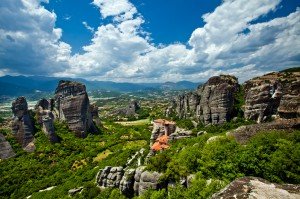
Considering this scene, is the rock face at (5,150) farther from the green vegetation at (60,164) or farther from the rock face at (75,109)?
the rock face at (75,109)

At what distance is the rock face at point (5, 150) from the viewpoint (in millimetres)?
83812

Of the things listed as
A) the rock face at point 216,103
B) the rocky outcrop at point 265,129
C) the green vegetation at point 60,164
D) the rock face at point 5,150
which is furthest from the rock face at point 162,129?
the rock face at point 5,150

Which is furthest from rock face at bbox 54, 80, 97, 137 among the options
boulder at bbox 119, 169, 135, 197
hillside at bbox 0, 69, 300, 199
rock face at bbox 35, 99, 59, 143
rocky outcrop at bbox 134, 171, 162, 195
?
rocky outcrop at bbox 134, 171, 162, 195

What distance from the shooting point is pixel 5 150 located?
84.9 m

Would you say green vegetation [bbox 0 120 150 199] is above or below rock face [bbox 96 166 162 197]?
below

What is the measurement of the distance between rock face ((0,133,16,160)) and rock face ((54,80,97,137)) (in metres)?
26.5

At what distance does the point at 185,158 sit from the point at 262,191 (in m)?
25.1

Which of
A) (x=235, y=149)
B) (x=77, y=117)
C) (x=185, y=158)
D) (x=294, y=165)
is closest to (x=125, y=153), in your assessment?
(x=77, y=117)

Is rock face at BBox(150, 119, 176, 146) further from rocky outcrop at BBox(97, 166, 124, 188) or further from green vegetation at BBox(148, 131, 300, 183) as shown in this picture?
green vegetation at BBox(148, 131, 300, 183)

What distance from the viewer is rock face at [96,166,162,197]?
3934 cm

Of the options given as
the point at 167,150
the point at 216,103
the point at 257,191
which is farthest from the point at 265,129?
the point at 216,103

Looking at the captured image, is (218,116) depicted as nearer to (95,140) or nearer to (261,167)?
(95,140)

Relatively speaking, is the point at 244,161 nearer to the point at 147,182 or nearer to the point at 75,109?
the point at 147,182

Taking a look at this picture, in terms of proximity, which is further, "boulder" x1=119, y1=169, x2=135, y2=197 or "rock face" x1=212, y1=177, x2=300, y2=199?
"boulder" x1=119, y1=169, x2=135, y2=197
